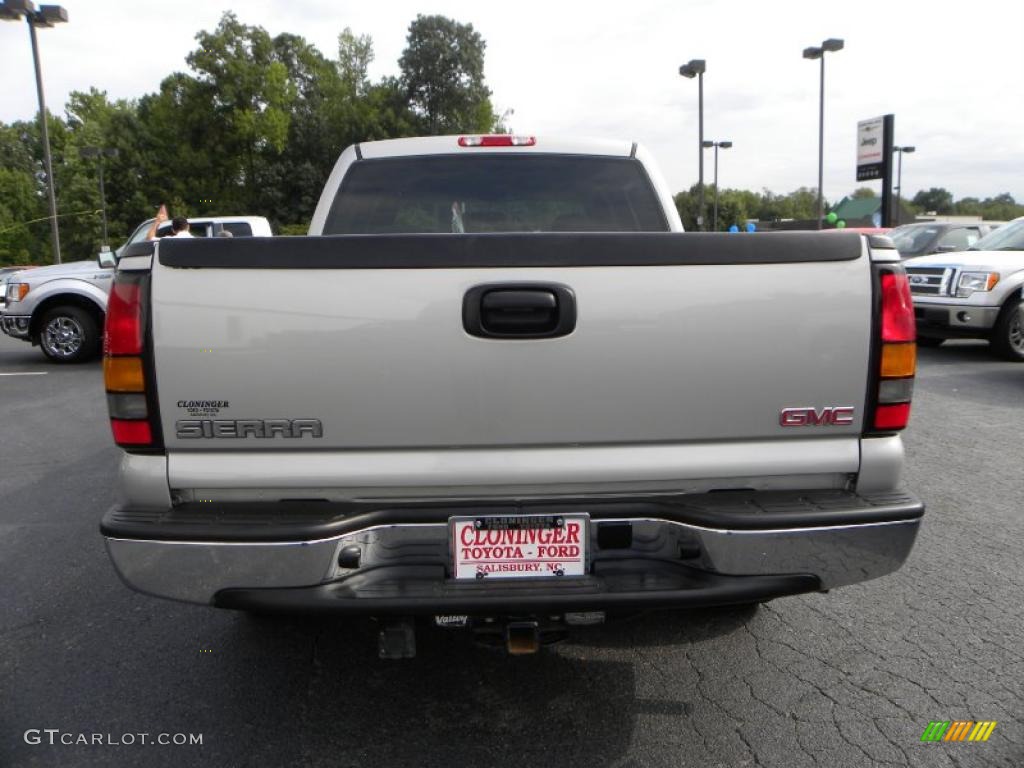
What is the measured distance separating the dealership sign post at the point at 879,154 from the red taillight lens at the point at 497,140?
26.4 meters

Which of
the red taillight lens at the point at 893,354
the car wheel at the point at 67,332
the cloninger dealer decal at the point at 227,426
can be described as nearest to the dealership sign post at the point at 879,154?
the car wheel at the point at 67,332

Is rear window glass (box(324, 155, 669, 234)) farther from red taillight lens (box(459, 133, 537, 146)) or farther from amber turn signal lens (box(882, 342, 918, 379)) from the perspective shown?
amber turn signal lens (box(882, 342, 918, 379))

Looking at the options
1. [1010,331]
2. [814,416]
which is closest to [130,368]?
[814,416]

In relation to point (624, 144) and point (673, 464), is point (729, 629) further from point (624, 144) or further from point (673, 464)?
point (624, 144)

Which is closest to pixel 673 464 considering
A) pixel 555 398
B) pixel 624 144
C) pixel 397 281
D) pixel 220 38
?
pixel 555 398

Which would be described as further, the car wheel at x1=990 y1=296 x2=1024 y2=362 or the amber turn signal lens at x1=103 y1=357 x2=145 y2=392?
the car wheel at x1=990 y1=296 x2=1024 y2=362

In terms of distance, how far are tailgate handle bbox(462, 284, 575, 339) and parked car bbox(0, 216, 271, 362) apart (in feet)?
32.2

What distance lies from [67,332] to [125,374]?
10404 mm

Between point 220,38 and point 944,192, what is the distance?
13431cm

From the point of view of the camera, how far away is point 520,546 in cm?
226

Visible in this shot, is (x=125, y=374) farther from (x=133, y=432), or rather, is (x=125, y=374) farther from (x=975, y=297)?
(x=975, y=297)

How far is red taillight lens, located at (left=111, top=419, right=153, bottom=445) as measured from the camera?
2248 millimetres

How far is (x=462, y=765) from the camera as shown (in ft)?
7.95

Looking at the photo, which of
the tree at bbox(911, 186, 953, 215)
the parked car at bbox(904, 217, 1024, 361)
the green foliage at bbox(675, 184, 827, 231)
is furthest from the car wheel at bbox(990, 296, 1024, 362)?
the tree at bbox(911, 186, 953, 215)
